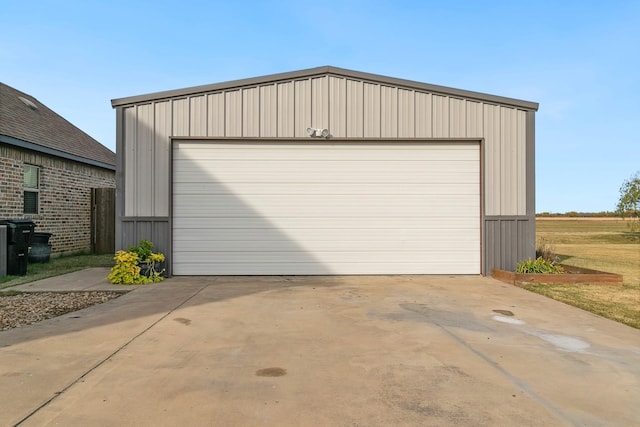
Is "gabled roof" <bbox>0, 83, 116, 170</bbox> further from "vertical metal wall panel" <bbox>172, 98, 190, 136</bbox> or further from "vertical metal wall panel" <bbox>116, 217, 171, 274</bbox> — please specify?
"vertical metal wall panel" <bbox>172, 98, 190, 136</bbox>

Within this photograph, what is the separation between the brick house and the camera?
36.0 ft

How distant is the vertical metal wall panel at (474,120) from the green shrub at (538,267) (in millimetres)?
3151

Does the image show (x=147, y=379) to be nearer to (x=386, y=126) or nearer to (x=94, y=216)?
(x=386, y=126)

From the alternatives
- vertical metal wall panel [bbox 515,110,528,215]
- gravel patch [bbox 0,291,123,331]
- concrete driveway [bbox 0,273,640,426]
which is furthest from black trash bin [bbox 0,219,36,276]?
vertical metal wall panel [bbox 515,110,528,215]

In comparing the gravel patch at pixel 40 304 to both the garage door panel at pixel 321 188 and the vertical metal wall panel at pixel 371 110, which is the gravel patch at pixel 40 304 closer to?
the garage door panel at pixel 321 188

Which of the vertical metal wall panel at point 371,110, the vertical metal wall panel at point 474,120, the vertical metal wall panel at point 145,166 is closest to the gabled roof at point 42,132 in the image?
the vertical metal wall panel at point 145,166

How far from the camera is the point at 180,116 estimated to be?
30.1 feet

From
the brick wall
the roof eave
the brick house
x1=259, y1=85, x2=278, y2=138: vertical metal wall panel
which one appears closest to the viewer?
x1=259, y1=85, x2=278, y2=138: vertical metal wall panel

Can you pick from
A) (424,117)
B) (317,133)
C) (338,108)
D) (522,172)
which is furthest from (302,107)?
(522,172)

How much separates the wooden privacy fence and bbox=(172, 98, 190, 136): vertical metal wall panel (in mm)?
6907

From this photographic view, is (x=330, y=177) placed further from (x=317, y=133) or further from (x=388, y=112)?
(x=388, y=112)

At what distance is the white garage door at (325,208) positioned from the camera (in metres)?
9.29

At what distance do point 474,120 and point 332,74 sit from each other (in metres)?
3.53

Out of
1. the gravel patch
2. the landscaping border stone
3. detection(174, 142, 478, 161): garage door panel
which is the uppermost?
detection(174, 142, 478, 161): garage door panel
